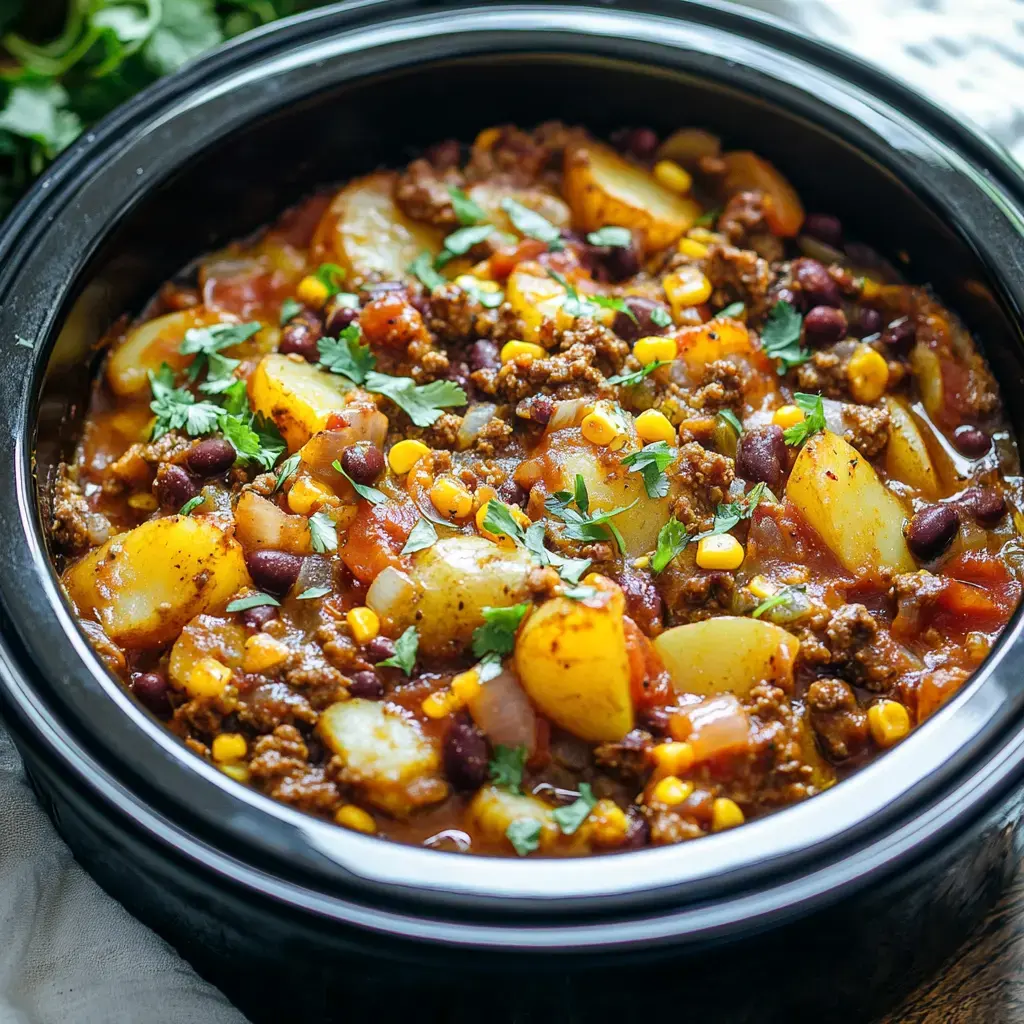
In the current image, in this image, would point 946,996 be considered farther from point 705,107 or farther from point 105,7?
point 105,7

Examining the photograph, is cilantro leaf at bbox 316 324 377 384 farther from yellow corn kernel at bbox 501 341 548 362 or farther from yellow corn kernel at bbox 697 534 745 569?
yellow corn kernel at bbox 697 534 745 569

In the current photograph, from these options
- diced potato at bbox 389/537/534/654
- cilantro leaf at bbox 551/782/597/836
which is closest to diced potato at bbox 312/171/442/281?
diced potato at bbox 389/537/534/654

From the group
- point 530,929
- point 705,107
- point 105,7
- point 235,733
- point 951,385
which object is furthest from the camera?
point 105,7

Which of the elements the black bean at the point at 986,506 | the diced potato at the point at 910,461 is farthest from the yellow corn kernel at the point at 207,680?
the black bean at the point at 986,506

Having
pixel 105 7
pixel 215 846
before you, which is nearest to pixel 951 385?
pixel 215 846

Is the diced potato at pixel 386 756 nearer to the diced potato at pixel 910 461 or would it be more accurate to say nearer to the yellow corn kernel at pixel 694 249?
the diced potato at pixel 910 461
